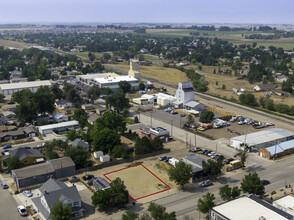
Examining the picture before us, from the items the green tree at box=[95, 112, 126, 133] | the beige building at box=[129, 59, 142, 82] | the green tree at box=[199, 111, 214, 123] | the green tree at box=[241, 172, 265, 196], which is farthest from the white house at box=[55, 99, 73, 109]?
the green tree at box=[241, 172, 265, 196]

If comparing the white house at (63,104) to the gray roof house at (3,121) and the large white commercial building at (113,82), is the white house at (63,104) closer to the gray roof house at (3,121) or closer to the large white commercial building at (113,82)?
the gray roof house at (3,121)

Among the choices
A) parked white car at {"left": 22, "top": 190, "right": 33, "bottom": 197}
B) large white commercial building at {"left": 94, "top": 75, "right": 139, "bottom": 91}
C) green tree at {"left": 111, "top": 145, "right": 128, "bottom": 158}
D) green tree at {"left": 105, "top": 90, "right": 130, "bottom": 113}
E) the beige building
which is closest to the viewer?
parked white car at {"left": 22, "top": 190, "right": 33, "bottom": 197}

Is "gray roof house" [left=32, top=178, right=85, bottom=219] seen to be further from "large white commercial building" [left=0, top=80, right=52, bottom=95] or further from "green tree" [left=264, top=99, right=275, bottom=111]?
"large white commercial building" [left=0, top=80, right=52, bottom=95]

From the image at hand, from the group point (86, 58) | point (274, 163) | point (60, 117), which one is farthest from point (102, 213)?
point (86, 58)

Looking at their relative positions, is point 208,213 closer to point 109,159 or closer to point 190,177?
point 190,177

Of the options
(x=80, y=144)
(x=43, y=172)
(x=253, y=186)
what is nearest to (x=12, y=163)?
(x=43, y=172)

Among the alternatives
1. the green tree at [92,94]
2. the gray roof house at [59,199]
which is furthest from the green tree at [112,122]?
the green tree at [92,94]

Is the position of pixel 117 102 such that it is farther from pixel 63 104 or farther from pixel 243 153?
pixel 243 153
